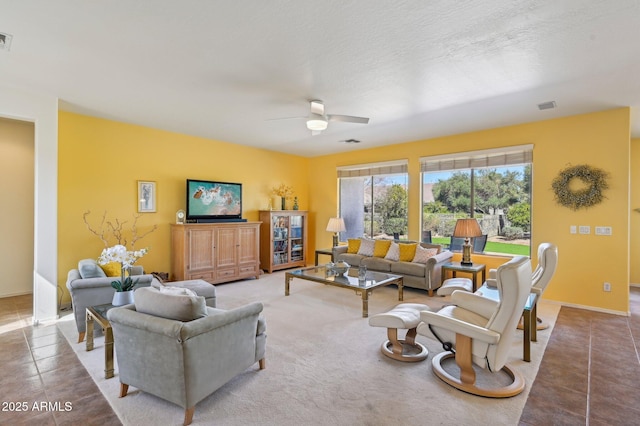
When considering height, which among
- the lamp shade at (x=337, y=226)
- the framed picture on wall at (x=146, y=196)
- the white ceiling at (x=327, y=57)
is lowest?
the lamp shade at (x=337, y=226)

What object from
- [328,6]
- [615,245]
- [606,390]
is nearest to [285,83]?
[328,6]

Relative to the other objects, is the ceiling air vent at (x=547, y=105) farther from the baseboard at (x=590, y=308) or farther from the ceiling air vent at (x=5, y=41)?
the ceiling air vent at (x=5, y=41)

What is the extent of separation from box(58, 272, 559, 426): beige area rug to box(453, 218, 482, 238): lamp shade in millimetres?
1671

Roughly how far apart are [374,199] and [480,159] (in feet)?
7.77

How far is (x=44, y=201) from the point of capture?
3.94 meters

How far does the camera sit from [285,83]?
3459 mm

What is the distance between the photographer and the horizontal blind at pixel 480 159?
5.10 meters

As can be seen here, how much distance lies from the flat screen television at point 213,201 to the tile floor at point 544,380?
2.70 m

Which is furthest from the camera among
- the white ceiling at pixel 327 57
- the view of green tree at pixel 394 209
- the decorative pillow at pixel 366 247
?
the view of green tree at pixel 394 209

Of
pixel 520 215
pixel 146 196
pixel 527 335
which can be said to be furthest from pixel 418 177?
pixel 146 196

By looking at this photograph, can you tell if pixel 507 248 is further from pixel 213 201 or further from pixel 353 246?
pixel 213 201

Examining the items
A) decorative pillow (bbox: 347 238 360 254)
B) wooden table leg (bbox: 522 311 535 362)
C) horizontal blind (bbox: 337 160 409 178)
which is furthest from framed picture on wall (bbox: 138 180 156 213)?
wooden table leg (bbox: 522 311 535 362)

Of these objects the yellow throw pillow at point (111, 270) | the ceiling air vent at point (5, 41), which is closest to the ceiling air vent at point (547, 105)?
the ceiling air vent at point (5, 41)

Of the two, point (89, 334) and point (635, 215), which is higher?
point (635, 215)
